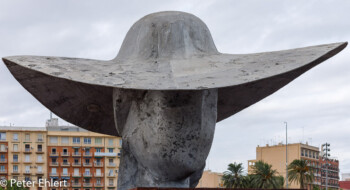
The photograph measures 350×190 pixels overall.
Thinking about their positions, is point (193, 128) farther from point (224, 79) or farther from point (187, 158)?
point (224, 79)

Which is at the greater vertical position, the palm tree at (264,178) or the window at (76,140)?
the window at (76,140)

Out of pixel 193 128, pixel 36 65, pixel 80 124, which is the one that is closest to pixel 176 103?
pixel 193 128

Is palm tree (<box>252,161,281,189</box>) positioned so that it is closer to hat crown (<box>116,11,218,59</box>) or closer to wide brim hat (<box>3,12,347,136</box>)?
wide brim hat (<box>3,12,347,136</box>)

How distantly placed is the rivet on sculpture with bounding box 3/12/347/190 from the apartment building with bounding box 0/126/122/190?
83.7 metres

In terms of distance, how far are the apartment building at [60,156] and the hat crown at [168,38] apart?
8390 centimetres

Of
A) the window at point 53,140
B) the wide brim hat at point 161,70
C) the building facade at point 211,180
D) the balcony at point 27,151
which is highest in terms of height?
the window at point 53,140

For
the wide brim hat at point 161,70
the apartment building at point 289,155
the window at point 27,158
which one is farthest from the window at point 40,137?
the wide brim hat at point 161,70

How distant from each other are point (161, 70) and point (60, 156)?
283 ft

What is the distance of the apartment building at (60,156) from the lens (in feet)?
308

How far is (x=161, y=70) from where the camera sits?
11.2 meters

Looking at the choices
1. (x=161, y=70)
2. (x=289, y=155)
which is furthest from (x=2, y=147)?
(x=161, y=70)

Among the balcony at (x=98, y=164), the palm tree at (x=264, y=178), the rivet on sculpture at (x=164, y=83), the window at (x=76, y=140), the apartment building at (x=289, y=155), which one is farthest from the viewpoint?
the apartment building at (x=289, y=155)

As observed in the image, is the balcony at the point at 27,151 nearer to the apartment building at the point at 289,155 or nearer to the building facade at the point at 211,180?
the building facade at the point at 211,180

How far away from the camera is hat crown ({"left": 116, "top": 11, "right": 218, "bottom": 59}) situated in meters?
12.1
